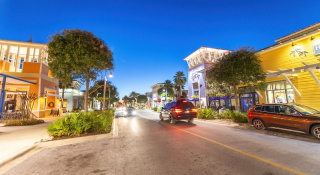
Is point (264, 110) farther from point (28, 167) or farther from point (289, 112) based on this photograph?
point (28, 167)

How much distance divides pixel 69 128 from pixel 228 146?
7290 millimetres

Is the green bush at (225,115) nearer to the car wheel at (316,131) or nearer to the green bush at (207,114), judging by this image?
the green bush at (207,114)

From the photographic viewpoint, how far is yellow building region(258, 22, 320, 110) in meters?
11.8

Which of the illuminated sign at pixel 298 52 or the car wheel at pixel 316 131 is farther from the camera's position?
the illuminated sign at pixel 298 52

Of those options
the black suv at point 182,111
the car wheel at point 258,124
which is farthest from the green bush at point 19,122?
the car wheel at point 258,124

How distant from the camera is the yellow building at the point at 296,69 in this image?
11812mm

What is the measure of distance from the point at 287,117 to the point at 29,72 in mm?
26173

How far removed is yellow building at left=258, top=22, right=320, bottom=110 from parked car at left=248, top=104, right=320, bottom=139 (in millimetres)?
5122

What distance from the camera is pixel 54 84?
71.1 feet

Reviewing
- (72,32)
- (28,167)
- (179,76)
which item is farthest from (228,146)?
(179,76)

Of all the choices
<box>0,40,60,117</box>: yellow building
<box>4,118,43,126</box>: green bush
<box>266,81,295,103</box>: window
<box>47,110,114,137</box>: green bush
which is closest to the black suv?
<box>47,110,114,137</box>: green bush

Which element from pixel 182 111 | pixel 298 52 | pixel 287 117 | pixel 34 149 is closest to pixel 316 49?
pixel 298 52

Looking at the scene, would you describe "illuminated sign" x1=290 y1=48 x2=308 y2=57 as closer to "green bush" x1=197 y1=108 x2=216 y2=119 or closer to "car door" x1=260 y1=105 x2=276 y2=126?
"car door" x1=260 y1=105 x2=276 y2=126

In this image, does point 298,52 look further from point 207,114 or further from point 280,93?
point 207,114
